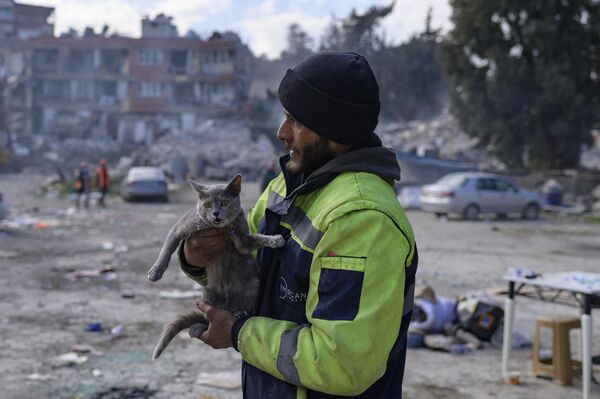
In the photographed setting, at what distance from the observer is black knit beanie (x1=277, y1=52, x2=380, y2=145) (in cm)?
232

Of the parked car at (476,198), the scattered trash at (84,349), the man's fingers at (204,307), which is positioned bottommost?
the scattered trash at (84,349)

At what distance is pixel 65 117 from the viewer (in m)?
62.3

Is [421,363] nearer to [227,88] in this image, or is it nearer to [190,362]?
[190,362]

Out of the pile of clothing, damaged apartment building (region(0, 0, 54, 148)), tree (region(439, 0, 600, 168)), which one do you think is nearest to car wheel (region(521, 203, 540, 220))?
tree (region(439, 0, 600, 168))

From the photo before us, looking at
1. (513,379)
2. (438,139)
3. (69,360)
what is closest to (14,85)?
(438,139)

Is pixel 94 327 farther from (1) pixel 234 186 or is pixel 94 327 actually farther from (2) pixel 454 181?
(2) pixel 454 181

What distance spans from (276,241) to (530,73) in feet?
110

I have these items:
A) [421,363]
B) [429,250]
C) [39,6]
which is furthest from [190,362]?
[39,6]

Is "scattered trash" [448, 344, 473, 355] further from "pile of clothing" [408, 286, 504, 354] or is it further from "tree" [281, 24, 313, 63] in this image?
"tree" [281, 24, 313, 63]

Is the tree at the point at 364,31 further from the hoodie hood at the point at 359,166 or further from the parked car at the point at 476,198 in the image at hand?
the hoodie hood at the point at 359,166

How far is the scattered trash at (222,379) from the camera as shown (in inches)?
250

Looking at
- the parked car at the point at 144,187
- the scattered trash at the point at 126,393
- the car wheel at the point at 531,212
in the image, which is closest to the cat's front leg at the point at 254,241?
the scattered trash at the point at 126,393

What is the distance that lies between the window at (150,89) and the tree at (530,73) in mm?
34185

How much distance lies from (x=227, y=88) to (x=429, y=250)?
49.8 m
